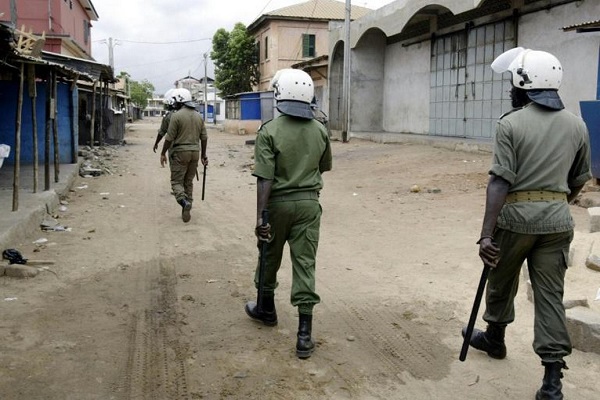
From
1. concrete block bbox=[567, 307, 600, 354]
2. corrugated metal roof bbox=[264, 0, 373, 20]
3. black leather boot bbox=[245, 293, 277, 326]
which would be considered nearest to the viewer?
concrete block bbox=[567, 307, 600, 354]

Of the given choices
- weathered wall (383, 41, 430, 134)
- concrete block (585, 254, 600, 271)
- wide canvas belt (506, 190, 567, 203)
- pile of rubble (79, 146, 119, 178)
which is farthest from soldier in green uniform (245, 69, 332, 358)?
weathered wall (383, 41, 430, 134)

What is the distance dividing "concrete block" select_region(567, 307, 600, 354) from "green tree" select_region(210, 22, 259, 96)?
3664 cm

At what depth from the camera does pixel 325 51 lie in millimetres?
37062

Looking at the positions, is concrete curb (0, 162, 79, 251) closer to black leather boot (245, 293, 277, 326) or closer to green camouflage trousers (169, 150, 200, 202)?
green camouflage trousers (169, 150, 200, 202)

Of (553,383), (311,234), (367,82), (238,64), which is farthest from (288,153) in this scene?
(238,64)

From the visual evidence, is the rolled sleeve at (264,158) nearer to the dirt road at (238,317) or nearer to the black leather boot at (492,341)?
the dirt road at (238,317)

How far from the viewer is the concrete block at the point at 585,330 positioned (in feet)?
12.5

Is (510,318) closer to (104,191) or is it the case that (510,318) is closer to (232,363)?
(232,363)

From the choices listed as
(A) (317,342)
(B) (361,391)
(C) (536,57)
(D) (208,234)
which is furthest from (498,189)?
(D) (208,234)

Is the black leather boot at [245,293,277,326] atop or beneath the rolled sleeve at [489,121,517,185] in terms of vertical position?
beneath

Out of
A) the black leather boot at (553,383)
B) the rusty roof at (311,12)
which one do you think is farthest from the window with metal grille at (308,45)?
the black leather boot at (553,383)

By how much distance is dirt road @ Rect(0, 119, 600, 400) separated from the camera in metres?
3.42

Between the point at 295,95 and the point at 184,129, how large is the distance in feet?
14.6

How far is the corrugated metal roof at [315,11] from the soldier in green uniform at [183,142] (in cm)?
2836
